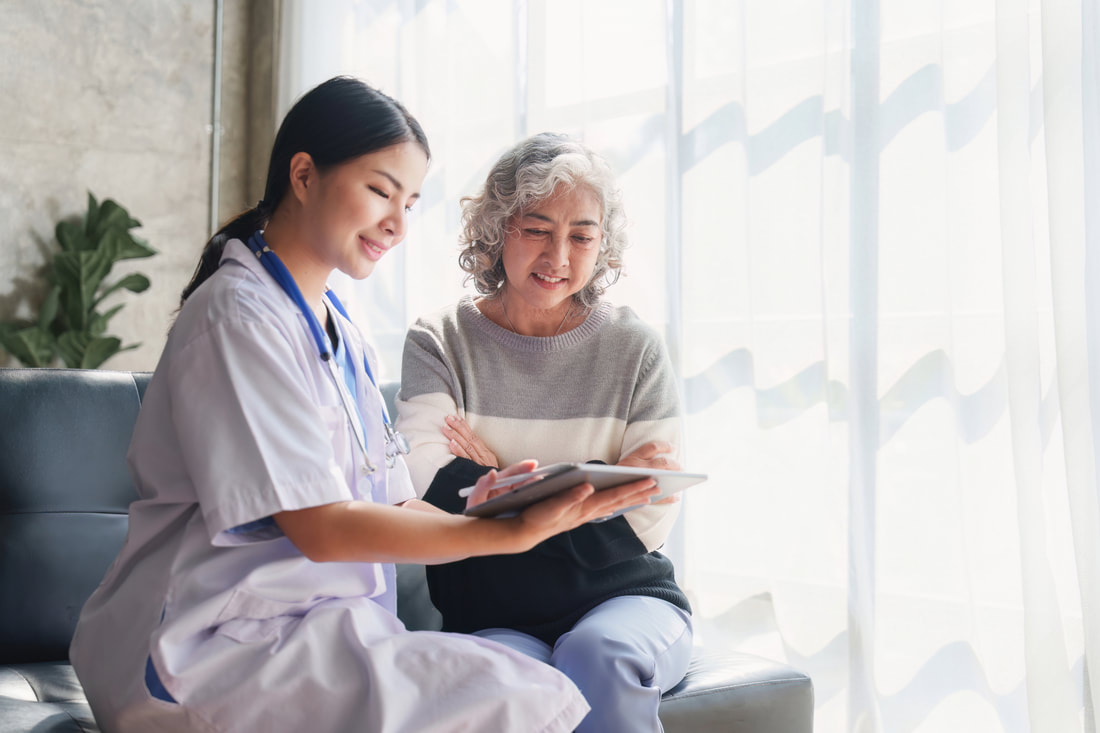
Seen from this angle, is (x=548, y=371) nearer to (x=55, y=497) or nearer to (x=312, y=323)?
(x=312, y=323)

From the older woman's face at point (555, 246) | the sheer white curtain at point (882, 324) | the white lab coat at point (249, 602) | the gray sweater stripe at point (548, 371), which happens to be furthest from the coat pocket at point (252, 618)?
the sheer white curtain at point (882, 324)

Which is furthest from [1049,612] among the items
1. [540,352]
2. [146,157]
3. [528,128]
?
[146,157]

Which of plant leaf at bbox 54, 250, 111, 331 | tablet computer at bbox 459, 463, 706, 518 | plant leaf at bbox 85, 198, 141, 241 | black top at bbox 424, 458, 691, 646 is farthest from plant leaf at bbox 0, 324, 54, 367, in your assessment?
tablet computer at bbox 459, 463, 706, 518

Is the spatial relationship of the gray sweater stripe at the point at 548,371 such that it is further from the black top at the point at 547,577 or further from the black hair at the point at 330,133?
the black hair at the point at 330,133

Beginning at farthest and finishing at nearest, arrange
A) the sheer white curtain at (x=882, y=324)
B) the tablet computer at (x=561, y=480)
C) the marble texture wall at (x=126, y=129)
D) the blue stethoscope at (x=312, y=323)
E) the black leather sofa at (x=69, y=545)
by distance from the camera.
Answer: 1. the marble texture wall at (x=126, y=129)
2. the sheer white curtain at (x=882, y=324)
3. the black leather sofa at (x=69, y=545)
4. the blue stethoscope at (x=312, y=323)
5. the tablet computer at (x=561, y=480)

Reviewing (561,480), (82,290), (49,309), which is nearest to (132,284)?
(82,290)

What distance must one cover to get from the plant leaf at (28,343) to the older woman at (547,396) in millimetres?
2090

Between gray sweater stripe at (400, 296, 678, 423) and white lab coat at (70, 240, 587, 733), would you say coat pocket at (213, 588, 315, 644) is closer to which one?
white lab coat at (70, 240, 587, 733)

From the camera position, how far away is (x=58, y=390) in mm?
1885

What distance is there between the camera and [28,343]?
3.32 m

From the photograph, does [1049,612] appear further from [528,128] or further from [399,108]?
[528,128]

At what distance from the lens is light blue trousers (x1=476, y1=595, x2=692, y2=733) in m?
1.40

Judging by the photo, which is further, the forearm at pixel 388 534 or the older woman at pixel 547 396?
the older woman at pixel 547 396

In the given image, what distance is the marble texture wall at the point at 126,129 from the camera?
3.42 m
